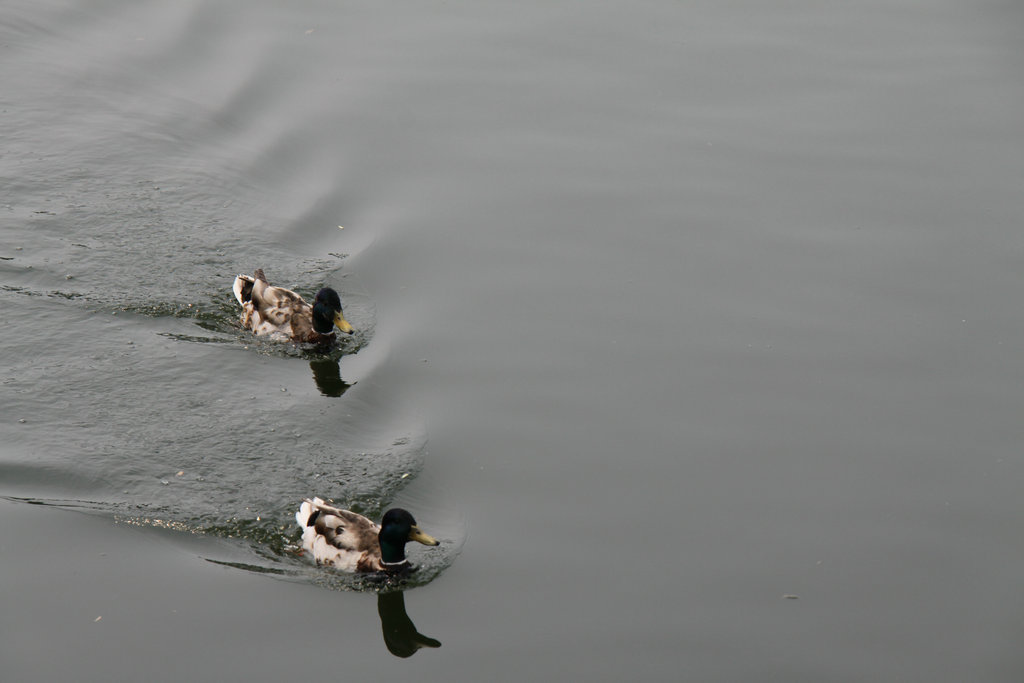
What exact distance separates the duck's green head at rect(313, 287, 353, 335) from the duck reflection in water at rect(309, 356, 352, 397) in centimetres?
30

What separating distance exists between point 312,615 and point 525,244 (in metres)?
5.67

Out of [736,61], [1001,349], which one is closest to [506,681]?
[1001,349]

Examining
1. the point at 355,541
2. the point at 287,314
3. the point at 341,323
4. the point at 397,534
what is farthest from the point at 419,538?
the point at 287,314

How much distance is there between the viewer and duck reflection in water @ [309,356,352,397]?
12.0 m

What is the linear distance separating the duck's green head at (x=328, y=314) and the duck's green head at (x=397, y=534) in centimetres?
341

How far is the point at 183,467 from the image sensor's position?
34.6ft

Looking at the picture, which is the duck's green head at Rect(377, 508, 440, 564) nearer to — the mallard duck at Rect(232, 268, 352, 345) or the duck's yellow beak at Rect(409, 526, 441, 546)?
the duck's yellow beak at Rect(409, 526, 441, 546)

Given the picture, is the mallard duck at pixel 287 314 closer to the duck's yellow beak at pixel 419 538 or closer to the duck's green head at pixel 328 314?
the duck's green head at pixel 328 314

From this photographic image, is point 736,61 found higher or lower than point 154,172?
higher

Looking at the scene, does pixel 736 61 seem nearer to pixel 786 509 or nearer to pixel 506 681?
pixel 786 509

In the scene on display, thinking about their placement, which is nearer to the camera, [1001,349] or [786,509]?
[786,509]

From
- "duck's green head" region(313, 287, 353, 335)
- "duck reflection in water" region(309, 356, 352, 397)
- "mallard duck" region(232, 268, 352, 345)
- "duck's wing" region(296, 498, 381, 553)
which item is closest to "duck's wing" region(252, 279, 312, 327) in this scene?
"mallard duck" region(232, 268, 352, 345)

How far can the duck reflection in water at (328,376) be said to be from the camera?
1202 centimetres

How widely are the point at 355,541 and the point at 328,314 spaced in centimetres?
343
